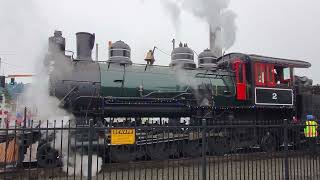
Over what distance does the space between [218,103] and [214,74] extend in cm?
105

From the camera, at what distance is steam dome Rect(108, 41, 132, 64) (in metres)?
12.7

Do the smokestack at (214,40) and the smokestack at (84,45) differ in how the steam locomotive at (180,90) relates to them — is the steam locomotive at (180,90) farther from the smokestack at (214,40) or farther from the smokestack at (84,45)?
the smokestack at (214,40)

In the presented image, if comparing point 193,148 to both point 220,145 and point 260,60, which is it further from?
point 260,60

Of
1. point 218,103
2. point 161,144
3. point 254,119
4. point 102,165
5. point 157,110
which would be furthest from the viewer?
point 254,119

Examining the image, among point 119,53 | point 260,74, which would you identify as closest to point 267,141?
point 260,74

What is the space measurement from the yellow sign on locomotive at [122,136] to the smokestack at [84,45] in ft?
18.0

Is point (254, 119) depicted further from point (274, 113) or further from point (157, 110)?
point (157, 110)

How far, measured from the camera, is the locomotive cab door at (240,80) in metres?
14.1

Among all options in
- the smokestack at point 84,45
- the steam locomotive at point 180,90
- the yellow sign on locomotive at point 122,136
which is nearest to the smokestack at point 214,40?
the steam locomotive at point 180,90

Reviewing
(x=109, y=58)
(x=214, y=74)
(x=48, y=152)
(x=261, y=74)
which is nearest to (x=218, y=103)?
(x=214, y=74)

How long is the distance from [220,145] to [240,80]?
16.1ft

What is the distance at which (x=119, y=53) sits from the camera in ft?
42.0

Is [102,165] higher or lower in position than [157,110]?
lower

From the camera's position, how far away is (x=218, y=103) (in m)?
13.8
